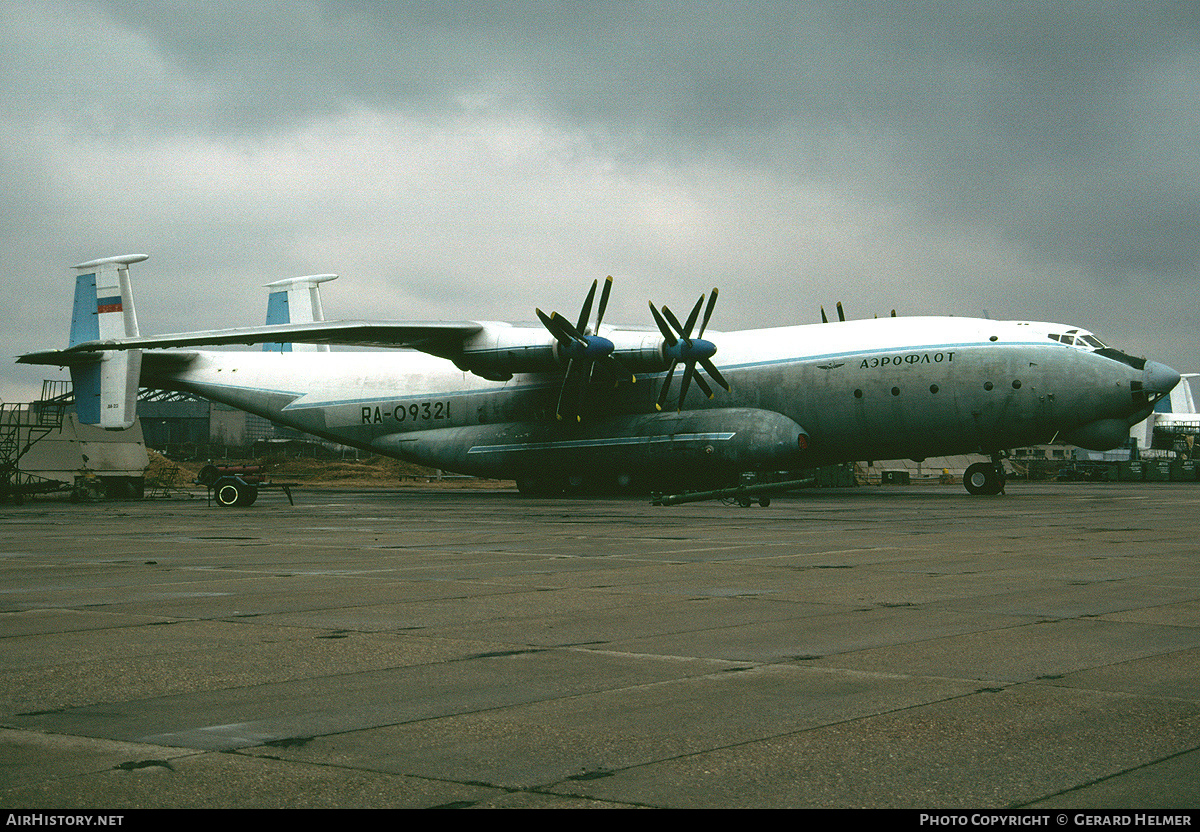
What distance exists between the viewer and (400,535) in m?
20.6

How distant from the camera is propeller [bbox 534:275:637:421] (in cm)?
3497

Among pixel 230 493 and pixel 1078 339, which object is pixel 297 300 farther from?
pixel 1078 339

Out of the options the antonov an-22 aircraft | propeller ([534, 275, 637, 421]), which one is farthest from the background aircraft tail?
propeller ([534, 275, 637, 421])

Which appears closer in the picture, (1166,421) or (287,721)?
(287,721)

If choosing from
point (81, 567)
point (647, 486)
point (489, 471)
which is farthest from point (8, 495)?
point (81, 567)

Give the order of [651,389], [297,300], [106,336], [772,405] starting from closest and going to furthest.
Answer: [772,405]
[651,389]
[106,336]
[297,300]

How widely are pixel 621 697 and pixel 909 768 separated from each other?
1.96m

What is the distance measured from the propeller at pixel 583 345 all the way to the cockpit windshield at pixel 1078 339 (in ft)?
45.2

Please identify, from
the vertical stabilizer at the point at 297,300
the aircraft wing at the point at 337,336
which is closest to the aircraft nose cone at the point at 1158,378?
the aircraft wing at the point at 337,336

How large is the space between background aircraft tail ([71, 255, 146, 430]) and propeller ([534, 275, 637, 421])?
55.2ft

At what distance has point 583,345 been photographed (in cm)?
3500

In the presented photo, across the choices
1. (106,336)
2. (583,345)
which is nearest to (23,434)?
(106,336)

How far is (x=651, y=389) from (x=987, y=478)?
39.5 ft

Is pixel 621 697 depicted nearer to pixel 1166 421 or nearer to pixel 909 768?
pixel 909 768
